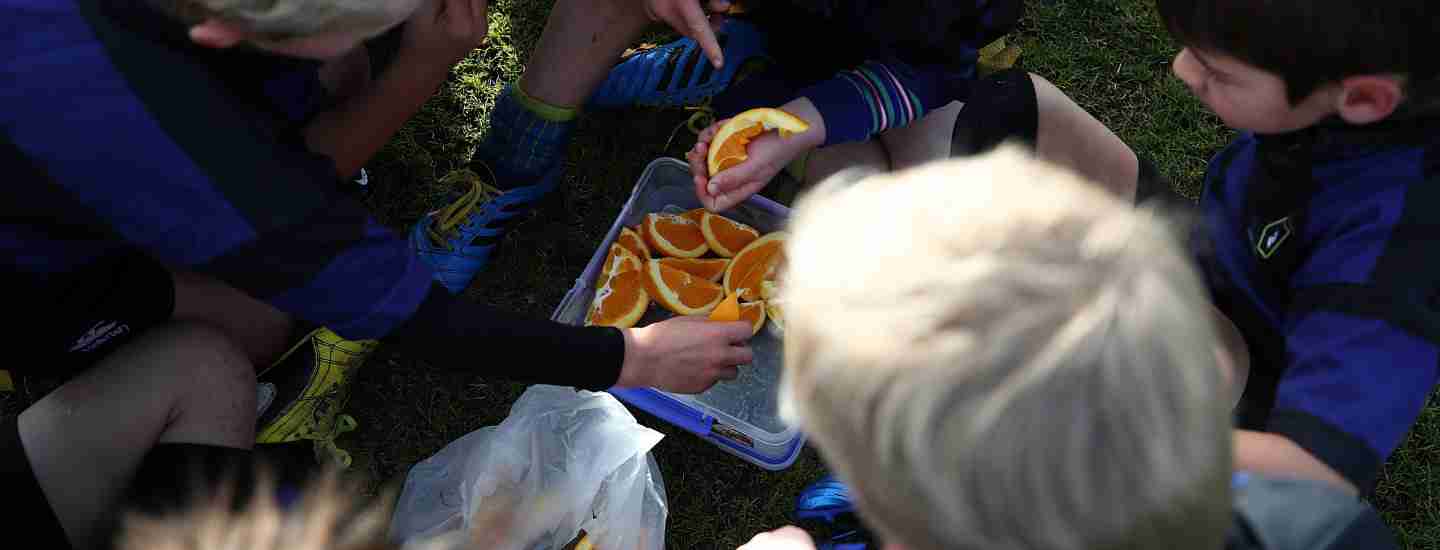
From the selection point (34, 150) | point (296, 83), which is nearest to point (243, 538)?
point (34, 150)

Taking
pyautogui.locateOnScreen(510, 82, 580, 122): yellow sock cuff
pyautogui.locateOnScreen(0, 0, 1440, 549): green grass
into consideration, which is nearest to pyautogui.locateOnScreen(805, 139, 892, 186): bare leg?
pyautogui.locateOnScreen(0, 0, 1440, 549): green grass

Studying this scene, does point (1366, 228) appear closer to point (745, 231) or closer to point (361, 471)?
point (745, 231)

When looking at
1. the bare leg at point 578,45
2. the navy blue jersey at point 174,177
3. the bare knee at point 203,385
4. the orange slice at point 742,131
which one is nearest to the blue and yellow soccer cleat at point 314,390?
the bare knee at point 203,385

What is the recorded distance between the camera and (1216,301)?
2.07m

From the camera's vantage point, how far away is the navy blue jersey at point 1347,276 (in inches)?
62.1

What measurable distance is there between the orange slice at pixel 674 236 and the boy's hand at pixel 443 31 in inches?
23.3

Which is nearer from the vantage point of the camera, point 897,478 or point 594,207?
point 897,478

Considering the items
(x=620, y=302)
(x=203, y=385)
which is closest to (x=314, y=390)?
(x=203, y=385)

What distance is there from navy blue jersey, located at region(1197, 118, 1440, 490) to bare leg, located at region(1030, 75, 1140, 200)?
514 mm

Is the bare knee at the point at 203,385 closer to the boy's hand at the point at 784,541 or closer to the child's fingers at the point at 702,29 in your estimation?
the boy's hand at the point at 784,541

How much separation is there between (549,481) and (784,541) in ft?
2.00

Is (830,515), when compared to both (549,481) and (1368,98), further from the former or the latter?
(1368,98)

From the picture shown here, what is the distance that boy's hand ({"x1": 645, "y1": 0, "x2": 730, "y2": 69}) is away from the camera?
7.63 ft

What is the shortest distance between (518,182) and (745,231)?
23.2 inches
